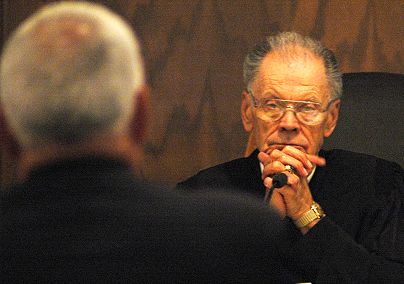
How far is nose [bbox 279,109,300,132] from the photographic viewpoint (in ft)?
7.08

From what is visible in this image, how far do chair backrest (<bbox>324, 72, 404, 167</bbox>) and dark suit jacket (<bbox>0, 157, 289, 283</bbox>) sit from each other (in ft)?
4.69

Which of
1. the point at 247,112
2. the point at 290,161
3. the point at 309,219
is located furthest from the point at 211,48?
the point at 309,219

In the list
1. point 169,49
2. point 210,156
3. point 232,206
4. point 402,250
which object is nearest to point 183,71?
point 169,49

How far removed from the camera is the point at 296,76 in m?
2.18

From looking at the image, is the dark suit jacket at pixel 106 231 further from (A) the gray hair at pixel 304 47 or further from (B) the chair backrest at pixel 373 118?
(B) the chair backrest at pixel 373 118

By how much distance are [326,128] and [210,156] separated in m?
0.73

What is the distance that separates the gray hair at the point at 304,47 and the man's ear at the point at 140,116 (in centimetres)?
121

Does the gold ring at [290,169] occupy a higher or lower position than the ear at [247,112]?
lower

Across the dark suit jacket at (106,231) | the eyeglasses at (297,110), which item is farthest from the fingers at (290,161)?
the dark suit jacket at (106,231)

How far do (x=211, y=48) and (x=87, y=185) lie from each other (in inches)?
74.8

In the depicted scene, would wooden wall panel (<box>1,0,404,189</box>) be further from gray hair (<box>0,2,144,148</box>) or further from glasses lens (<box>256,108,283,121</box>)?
gray hair (<box>0,2,144,148</box>)

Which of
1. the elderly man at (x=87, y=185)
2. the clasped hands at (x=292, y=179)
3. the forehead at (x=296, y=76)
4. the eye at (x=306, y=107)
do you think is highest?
the elderly man at (x=87, y=185)

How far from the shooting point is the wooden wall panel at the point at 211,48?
2850 mm

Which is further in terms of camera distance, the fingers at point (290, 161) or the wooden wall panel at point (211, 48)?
the wooden wall panel at point (211, 48)
